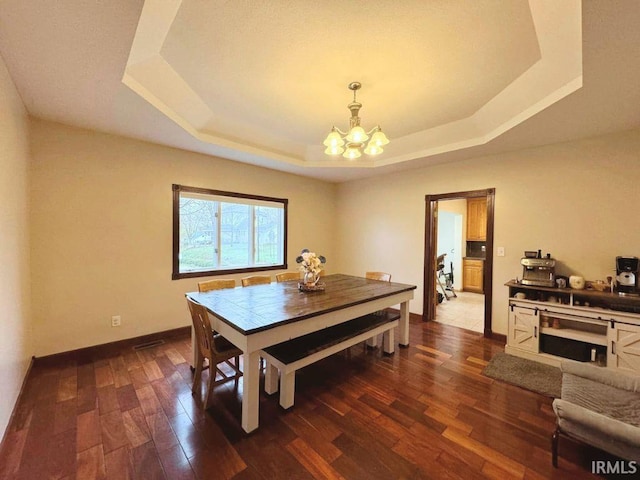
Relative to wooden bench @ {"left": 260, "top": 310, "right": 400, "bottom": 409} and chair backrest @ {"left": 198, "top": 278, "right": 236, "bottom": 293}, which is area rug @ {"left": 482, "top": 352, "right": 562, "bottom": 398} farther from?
chair backrest @ {"left": 198, "top": 278, "right": 236, "bottom": 293}

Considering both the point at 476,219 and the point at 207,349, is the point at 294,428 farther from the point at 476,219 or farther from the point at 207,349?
the point at 476,219

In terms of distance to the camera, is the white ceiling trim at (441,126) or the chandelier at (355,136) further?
the chandelier at (355,136)

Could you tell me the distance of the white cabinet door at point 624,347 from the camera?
8.13 feet

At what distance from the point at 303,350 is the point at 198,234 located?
8.35 ft

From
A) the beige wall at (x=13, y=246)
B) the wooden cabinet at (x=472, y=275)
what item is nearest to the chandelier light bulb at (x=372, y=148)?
the beige wall at (x=13, y=246)

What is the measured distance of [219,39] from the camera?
1895mm

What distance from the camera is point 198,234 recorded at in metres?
3.85

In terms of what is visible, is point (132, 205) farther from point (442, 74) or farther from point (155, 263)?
point (442, 74)

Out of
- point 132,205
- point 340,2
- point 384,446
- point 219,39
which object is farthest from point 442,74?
point 132,205

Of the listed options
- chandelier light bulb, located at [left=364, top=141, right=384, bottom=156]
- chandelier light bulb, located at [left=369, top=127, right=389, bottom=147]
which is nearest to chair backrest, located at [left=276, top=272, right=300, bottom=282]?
chandelier light bulb, located at [left=364, top=141, right=384, bottom=156]

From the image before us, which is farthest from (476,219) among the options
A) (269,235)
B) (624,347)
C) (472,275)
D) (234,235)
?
(234,235)

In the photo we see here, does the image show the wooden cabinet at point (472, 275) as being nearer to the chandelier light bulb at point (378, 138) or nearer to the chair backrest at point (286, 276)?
the chair backrest at point (286, 276)

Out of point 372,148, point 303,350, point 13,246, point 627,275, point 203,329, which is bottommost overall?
point 303,350

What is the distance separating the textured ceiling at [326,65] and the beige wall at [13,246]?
276 millimetres
